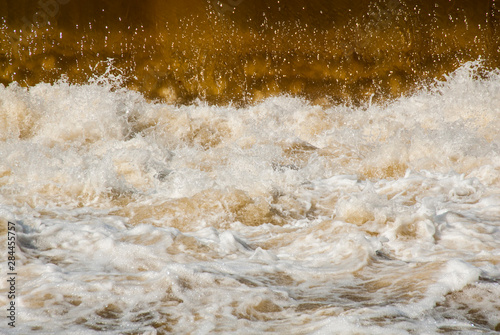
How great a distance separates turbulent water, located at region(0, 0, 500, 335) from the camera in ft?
6.72

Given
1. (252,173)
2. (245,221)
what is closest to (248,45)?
(252,173)

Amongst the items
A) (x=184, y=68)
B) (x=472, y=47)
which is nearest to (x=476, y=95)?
(x=472, y=47)

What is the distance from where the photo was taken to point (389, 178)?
14.9 feet

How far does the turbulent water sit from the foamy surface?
0.01 meters

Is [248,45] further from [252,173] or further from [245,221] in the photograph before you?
[245,221]

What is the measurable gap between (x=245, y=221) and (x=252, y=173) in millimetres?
731

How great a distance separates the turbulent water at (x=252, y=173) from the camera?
6.72 feet

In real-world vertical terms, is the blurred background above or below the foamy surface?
above

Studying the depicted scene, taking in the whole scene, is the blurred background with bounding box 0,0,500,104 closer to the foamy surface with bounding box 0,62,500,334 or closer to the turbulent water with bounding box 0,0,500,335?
the turbulent water with bounding box 0,0,500,335

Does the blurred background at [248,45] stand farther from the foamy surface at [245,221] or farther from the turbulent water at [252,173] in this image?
the foamy surface at [245,221]

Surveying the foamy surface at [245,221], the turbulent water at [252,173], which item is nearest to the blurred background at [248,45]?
the turbulent water at [252,173]

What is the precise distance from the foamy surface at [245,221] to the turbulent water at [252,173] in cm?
1

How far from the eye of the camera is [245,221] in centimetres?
350

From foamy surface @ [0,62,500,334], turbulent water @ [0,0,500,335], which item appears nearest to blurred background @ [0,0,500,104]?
turbulent water @ [0,0,500,335]
